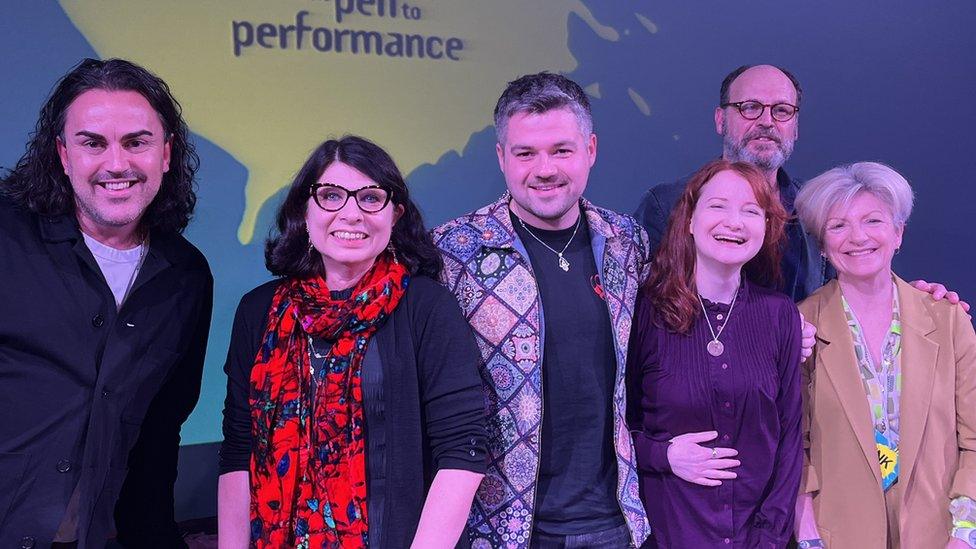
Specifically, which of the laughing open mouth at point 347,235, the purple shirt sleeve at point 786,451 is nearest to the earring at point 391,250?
the laughing open mouth at point 347,235

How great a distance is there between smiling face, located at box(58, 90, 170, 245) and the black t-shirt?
101 cm

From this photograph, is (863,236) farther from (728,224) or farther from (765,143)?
(765,143)

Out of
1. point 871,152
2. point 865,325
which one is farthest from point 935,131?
point 865,325

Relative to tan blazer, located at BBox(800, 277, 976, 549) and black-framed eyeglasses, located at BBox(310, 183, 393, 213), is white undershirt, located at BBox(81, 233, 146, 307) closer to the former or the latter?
black-framed eyeglasses, located at BBox(310, 183, 393, 213)

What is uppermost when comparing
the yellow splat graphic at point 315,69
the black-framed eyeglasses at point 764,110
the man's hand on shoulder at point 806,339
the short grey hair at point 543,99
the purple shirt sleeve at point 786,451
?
the yellow splat graphic at point 315,69

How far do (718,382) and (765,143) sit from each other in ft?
4.62

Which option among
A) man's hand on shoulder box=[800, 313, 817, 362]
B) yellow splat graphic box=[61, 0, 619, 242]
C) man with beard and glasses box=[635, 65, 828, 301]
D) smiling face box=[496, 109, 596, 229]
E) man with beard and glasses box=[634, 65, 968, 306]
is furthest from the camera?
yellow splat graphic box=[61, 0, 619, 242]

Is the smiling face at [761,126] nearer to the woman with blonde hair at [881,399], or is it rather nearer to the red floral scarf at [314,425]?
the woman with blonde hair at [881,399]

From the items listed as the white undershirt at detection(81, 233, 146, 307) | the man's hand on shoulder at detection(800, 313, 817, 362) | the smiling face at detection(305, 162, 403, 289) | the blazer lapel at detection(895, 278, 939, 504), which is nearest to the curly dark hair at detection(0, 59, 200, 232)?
the white undershirt at detection(81, 233, 146, 307)

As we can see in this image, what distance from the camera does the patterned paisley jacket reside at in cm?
212

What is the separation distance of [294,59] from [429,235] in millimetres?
1825

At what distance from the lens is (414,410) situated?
1.86m

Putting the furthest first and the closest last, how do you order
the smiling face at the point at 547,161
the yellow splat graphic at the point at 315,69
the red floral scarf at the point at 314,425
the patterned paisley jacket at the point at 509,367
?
the yellow splat graphic at the point at 315,69 < the smiling face at the point at 547,161 < the patterned paisley jacket at the point at 509,367 < the red floral scarf at the point at 314,425

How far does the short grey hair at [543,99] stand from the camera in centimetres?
225
